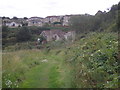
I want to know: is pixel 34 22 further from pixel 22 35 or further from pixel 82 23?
pixel 22 35

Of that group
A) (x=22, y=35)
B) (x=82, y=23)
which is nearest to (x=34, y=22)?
(x=82, y=23)

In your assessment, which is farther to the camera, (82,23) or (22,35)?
(82,23)

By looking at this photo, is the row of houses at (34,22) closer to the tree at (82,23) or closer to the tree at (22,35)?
the tree at (22,35)

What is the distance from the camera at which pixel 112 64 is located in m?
8.02

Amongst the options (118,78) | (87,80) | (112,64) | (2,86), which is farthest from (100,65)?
(2,86)

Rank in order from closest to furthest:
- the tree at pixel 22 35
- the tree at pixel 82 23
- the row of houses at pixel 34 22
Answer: the tree at pixel 22 35, the tree at pixel 82 23, the row of houses at pixel 34 22

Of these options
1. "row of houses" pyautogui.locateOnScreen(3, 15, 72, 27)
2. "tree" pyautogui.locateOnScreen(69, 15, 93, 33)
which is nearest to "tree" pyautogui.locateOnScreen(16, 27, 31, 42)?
"tree" pyautogui.locateOnScreen(69, 15, 93, 33)

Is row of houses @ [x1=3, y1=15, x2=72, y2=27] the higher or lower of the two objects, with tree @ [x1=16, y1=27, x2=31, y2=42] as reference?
higher

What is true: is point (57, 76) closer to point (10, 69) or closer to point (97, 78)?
point (10, 69)

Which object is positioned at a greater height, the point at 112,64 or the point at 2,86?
the point at 112,64

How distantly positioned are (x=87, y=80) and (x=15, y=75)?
3.70 metres

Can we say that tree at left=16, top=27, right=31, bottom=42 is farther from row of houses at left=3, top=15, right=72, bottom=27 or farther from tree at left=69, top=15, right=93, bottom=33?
row of houses at left=3, top=15, right=72, bottom=27

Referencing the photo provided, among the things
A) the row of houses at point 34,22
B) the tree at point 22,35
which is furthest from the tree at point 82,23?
the row of houses at point 34,22

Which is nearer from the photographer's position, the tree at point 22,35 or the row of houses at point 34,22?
the tree at point 22,35
